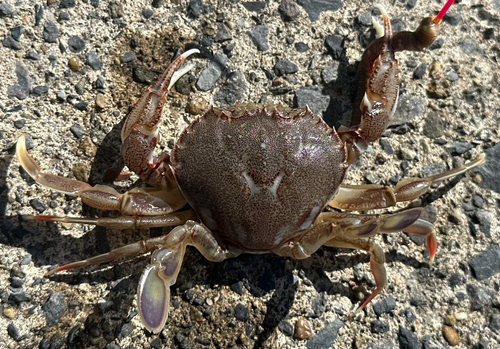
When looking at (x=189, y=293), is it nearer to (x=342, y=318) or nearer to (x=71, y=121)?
(x=342, y=318)

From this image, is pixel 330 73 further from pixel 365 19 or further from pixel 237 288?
pixel 237 288

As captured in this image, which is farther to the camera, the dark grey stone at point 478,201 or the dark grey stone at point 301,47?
the dark grey stone at point 301,47

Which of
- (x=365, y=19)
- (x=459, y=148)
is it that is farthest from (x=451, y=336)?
(x=365, y=19)

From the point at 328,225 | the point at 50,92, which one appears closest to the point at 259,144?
the point at 328,225

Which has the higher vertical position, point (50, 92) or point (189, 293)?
point (50, 92)

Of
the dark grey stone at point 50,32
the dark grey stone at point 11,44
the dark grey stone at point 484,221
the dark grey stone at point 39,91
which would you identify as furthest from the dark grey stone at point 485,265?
the dark grey stone at point 11,44

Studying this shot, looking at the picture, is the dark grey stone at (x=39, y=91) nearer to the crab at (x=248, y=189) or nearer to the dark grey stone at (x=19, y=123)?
the dark grey stone at (x=19, y=123)

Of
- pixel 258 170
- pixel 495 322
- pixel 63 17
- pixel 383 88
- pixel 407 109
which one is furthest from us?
pixel 407 109
